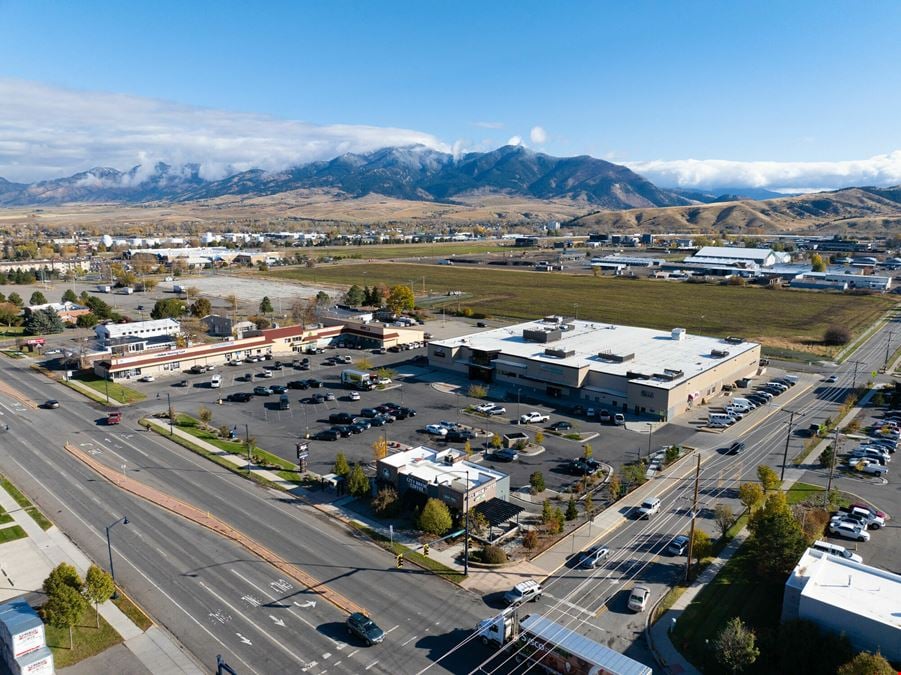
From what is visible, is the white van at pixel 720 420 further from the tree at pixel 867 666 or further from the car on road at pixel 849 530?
the tree at pixel 867 666

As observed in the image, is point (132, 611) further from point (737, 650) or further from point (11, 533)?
point (737, 650)

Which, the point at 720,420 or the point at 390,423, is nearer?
the point at 720,420

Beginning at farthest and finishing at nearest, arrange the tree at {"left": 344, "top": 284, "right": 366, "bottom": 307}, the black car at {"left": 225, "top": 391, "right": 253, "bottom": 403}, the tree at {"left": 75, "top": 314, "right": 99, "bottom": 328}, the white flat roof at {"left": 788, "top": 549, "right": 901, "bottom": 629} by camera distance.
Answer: the tree at {"left": 344, "top": 284, "right": 366, "bottom": 307} → the tree at {"left": 75, "top": 314, "right": 99, "bottom": 328} → the black car at {"left": 225, "top": 391, "right": 253, "bottom": 403} → the white flat roof at {"left": 788, "top": 549, "right": 901, "bottom": 629}

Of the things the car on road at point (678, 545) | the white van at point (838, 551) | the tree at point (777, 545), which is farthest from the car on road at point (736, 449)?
the tree at point (777, 545)

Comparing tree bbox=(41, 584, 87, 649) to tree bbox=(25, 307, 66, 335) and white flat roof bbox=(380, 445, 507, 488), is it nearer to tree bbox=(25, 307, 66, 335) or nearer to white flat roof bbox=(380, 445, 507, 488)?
white flat roof bbox=(380, 445, 507, 488)

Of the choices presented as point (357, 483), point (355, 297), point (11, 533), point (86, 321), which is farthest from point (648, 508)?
point (86, 321)

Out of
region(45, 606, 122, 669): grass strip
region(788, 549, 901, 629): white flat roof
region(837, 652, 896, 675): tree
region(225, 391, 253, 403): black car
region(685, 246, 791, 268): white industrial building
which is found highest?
region(685, 246, 791, 268): white industrial building

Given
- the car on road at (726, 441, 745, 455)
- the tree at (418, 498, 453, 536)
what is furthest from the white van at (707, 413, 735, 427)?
the tree at (418, 498, 453, 536)
